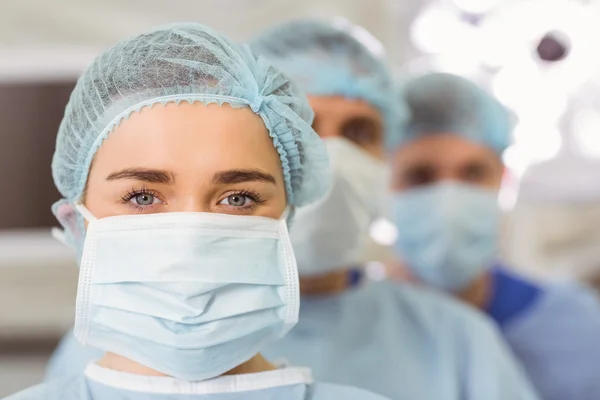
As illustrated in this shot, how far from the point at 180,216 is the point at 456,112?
1.36 metres

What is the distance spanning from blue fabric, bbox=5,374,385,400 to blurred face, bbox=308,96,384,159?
0.72 m

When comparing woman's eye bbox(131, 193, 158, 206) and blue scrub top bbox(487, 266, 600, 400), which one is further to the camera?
blue scrub top bbox(487, 266, 600, 400)

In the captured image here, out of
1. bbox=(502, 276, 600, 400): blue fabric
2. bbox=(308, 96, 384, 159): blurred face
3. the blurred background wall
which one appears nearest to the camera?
bbox=(308, 96, 384, 159): blurred face

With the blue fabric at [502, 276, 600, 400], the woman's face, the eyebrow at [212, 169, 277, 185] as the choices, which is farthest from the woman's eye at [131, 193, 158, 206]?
the blue fabric at [502, 276, 600, 400]

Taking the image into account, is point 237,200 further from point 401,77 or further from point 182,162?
point 401,77

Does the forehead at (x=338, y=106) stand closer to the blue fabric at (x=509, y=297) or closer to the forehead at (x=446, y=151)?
the forehead at (x=446, y=151)

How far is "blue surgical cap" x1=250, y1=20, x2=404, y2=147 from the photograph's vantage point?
172cm

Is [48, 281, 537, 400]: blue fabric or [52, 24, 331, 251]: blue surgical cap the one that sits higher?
[52, 24, 331, 251]: blue surgical cap

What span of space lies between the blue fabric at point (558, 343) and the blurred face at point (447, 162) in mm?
427

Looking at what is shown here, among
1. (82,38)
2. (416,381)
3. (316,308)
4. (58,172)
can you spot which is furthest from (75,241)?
(82,38)

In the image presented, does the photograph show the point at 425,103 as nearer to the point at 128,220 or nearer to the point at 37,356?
the point at 128,220

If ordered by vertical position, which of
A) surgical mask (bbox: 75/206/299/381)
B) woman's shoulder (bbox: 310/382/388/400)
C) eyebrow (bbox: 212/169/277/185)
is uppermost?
eyebrow (bbox: 212/169/277/185)

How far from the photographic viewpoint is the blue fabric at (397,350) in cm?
157

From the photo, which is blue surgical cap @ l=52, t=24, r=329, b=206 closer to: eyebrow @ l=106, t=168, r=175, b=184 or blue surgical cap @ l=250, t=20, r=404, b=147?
eyebrow @ l=106, t=168, r=175, b=184
